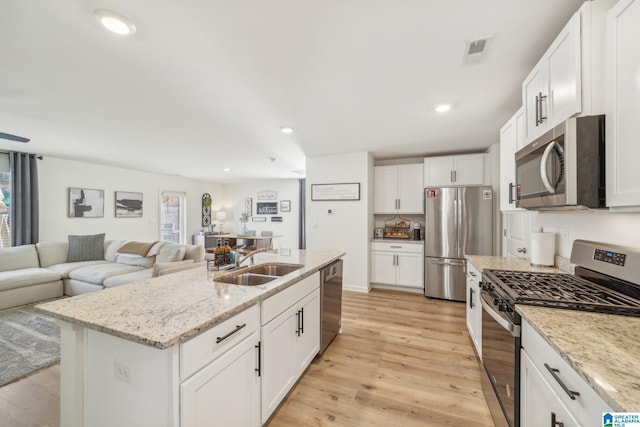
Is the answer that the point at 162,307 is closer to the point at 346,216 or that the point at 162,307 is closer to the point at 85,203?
the point at 346,216

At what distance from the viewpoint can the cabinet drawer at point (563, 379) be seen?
0.69 meters

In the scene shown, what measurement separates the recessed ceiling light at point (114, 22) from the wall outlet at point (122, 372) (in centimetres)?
175

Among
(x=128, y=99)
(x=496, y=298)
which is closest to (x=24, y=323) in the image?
(x=128, y=99)

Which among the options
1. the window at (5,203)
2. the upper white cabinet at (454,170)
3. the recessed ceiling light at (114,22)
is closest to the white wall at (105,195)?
the window at (5,203)

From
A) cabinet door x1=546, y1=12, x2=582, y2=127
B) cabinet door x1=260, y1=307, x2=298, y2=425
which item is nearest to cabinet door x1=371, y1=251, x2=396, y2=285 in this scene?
cabinet door x1=260, y1=307, x2=298, y2=425

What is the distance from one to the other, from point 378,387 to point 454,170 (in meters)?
3.47

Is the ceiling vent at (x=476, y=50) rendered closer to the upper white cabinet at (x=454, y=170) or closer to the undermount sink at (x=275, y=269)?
the undermount sink at (x=275, y=269)

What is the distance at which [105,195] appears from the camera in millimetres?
5555

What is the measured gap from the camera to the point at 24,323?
296 centimetres

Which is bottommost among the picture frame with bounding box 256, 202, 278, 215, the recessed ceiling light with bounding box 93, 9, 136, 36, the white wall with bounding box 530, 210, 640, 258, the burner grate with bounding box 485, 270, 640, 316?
the burner grate with bounding box 485, 270, 640, 316

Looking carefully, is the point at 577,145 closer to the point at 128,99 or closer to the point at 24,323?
the point at 128,99

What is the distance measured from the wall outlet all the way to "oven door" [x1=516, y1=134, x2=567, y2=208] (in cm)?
212

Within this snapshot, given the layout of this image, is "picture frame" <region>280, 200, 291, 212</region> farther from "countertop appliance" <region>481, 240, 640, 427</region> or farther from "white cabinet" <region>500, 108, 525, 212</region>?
"countertop appliance" <region>481, 240, 640, 427</region>

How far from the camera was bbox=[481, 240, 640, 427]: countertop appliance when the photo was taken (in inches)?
46.0
